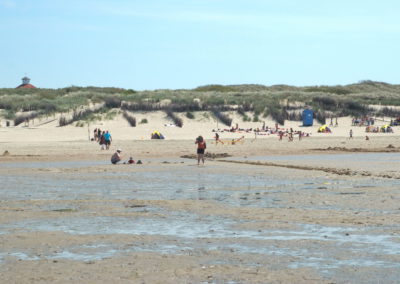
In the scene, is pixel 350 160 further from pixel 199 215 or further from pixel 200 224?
pixel 200 224

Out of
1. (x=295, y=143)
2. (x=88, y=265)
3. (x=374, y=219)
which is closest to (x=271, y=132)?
(x=295, y=143)

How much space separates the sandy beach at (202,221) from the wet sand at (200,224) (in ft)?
0.07

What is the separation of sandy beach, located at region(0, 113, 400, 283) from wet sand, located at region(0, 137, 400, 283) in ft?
0.07

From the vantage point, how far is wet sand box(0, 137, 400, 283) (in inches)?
355

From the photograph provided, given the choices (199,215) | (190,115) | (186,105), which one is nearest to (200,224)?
(199,215)

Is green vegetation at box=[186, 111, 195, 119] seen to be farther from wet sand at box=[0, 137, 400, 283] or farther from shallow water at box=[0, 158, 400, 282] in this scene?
wet sand at box=[0, 137, 400, 283]

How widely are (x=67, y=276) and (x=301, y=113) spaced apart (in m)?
51.3

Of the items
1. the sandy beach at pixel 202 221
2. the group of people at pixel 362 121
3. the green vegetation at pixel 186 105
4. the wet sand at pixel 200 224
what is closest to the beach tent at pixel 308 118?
the green vegetation at pixel 186 105

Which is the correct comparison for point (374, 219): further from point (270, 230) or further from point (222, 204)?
point (222, 204)

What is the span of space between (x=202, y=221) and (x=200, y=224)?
1.16 ft

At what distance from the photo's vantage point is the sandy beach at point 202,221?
29.7ft

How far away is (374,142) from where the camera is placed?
42.2 meters

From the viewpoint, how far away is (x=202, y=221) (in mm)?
13141

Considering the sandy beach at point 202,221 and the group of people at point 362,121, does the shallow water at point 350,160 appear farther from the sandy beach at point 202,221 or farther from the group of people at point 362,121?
the group of people at point 362,121
